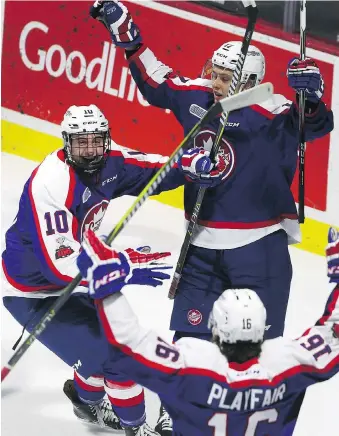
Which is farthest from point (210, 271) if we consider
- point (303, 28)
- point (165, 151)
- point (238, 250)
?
point (165, 151)

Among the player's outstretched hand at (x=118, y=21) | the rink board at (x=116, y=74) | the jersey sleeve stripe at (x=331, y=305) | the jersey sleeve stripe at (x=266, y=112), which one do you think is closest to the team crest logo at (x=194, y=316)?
the jersey sleeve stripe at (x=266, y=112)

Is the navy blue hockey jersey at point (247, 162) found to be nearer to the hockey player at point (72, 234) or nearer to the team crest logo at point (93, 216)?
the hockey player at point (72, 234)

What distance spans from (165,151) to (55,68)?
2.75 feet

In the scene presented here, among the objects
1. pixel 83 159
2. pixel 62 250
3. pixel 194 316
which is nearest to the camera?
pixel 62 250

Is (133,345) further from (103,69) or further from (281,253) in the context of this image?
(103,69)

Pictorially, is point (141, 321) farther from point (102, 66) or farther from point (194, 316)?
point (102, 66)

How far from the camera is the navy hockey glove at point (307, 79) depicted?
384cm

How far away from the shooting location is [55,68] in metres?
6.54

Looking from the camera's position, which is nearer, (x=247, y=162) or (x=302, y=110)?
(x=302, y=110)

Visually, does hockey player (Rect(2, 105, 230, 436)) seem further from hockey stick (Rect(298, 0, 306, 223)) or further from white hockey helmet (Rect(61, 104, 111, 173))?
hockey stick (Rect(298, 0, 306, 223))

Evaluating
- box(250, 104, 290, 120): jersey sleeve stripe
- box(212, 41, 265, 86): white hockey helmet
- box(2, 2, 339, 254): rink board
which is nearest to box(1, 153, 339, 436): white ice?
box(2, 2, 339, 254): rink board

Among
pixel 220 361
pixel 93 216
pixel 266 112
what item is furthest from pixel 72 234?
pixel 220 361

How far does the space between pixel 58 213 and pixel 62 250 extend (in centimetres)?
12

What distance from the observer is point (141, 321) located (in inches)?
201
